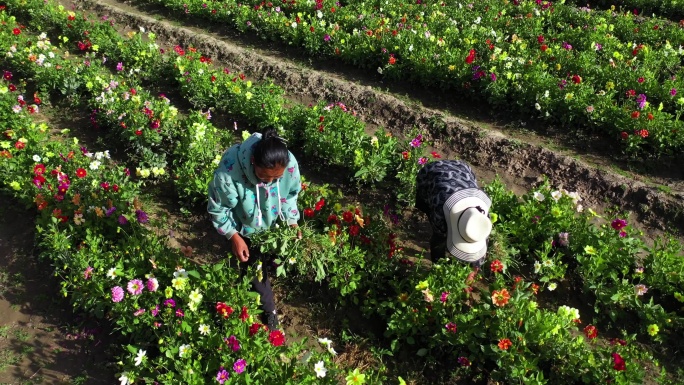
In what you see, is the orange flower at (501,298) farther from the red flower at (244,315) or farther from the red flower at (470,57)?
the red flower at (470,57)

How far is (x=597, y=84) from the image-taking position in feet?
19.9

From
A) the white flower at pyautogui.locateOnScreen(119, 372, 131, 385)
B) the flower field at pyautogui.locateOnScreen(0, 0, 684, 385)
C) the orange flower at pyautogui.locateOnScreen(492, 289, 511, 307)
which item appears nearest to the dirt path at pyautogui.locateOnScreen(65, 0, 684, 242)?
the flower field at pyautogui.locateOnScreen(0, 0, 684, 385)

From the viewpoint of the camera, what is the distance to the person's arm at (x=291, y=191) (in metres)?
2.93

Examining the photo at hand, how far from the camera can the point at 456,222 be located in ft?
10.00

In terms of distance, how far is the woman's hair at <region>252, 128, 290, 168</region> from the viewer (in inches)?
98.0

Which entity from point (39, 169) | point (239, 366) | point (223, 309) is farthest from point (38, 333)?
point (239, 366)

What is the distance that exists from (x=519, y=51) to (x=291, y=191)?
491 cm

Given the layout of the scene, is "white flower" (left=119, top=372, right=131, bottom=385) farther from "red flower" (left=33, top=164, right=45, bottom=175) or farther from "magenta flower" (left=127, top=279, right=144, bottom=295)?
"red flower" (left=33, top=164, right=45, bottom=175)

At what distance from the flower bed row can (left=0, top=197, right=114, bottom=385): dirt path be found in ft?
15.4

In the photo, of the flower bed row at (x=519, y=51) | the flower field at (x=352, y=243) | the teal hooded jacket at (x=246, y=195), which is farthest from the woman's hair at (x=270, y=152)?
the flower bed row at (x=519, y=51)

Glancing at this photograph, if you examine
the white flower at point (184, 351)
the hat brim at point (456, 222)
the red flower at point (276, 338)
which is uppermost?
the hat brim at point (456, 222)

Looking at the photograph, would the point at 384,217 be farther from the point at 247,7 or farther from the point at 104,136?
the point at 247,7

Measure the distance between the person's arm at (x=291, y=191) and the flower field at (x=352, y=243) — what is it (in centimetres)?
23

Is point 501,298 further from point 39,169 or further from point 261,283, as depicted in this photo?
point 39,169
